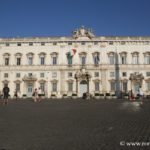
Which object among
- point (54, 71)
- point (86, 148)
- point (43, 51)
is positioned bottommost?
point (86, 148)

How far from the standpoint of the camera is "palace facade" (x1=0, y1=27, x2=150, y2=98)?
62.7 m

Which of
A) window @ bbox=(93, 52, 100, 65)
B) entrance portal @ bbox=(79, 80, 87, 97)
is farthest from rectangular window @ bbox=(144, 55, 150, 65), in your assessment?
entrance portal @ bbox=(79, 80, 87, 97)

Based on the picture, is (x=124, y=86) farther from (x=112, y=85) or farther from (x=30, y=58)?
(x=30, y=58)

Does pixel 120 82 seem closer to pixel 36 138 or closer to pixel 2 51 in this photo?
pixel 2 51

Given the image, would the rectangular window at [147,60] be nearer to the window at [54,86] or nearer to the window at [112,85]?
the window at [112,85]

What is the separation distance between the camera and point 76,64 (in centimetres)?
6397

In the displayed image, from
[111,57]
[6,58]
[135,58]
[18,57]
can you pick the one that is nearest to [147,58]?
[135,58]

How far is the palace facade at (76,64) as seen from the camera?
62.7 meters

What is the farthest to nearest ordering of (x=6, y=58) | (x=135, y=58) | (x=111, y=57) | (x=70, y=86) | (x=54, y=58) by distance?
(x=6, y=58), (x=54, y=58), (x=111, y=57), (x=135, y=58), (x=70, y=86)

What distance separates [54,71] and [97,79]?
9.08m

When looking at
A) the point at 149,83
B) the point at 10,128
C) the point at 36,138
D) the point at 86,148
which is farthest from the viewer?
the point at 149,83

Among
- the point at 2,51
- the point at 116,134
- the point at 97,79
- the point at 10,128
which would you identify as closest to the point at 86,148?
the point at 116,134

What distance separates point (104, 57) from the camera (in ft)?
209

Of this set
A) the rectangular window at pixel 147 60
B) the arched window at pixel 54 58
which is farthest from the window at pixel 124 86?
the arched window at pixel 54 58
